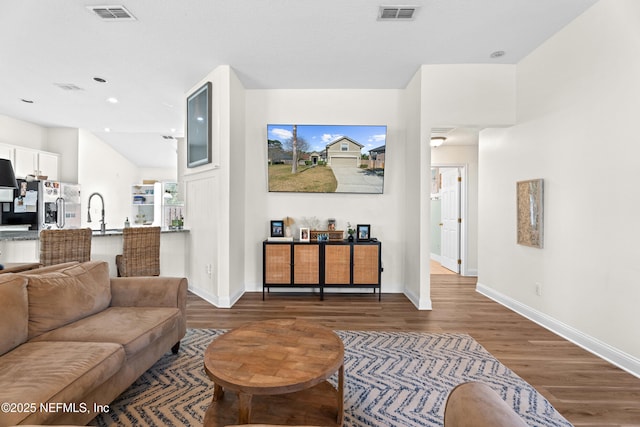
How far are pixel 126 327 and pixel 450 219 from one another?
6.10 m

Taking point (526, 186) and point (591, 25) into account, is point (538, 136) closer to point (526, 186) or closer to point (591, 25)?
point (526, 186)

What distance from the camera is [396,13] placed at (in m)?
2.76

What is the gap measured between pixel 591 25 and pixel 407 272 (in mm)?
3311

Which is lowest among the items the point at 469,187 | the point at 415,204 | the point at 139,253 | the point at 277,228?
the point at 139,253

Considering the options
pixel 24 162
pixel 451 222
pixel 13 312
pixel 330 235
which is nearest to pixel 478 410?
pixel 13 312

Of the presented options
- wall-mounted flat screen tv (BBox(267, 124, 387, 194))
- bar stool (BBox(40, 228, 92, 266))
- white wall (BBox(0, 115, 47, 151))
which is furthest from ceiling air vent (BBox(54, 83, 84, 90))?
wall-mounted flat screen tv (BBox(267, 124, 387, 194))

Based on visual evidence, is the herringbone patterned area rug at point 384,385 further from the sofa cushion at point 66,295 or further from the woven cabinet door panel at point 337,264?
the woven cabinet door panel at point 337,264

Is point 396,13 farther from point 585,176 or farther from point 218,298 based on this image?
point 218,298

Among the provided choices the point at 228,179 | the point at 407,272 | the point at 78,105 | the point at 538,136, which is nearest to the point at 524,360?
the point at 407,272

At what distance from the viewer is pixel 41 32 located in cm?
303

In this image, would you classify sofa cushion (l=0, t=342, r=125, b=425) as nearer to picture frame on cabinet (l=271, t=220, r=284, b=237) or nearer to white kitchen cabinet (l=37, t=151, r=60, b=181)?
picture frame on cabinet (l=271, t=220, r=284, b=237)

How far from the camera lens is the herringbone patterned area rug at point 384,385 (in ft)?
5.74

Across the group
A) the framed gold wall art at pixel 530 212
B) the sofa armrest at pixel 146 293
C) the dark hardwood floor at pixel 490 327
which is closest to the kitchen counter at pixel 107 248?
the dark hardwood floor at pixel 490 327

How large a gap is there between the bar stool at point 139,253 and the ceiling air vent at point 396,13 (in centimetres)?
360
